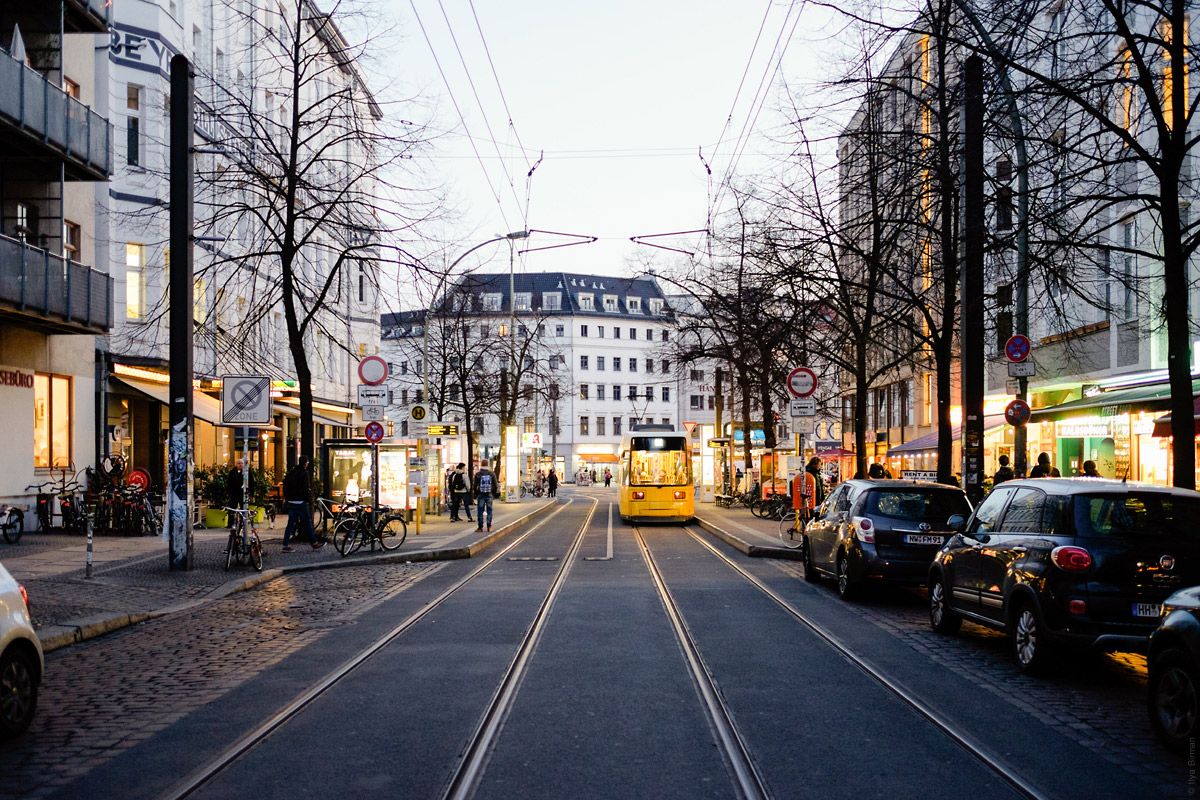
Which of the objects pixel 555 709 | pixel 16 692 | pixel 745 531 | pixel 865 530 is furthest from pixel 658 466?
pixel 16 692

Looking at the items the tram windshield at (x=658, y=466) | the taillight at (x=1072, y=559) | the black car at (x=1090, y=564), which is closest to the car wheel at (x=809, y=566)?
the black car at (x=1090, y=564)

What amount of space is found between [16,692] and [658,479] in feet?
101

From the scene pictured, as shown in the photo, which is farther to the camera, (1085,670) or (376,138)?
(376,138)

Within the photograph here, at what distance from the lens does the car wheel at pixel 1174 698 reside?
23.5 feet

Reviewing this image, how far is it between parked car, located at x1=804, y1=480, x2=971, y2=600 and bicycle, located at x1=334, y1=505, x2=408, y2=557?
10.1 m

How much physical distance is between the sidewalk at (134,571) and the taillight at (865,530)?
8220 mm

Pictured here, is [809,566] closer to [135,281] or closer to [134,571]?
[134,571]

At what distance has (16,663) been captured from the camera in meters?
7.84

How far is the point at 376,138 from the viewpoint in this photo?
75.6 ft

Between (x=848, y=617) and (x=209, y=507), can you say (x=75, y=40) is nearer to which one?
(x=209, y=507)

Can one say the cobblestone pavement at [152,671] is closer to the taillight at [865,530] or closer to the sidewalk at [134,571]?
the sidewalk at [134,571]

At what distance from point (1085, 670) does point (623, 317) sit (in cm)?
11614

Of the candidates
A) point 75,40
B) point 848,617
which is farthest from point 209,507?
point 848,617

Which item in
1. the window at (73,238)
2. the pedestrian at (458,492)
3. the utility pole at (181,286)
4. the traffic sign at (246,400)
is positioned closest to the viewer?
the utility pole at (181,286)
